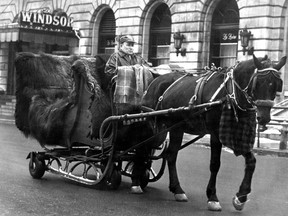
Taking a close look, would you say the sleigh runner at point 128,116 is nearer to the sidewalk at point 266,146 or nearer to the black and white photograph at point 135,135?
the black and white photograph at point 135,135

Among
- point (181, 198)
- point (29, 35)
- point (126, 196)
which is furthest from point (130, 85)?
point (29, 35)

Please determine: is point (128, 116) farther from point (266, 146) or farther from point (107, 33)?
point (107, 33)

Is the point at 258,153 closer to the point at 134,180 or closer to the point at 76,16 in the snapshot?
the point at 134,180

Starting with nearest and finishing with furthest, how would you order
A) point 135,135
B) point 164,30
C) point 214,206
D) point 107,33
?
point 214,206
point 135,135
point 164,30
point 107,33

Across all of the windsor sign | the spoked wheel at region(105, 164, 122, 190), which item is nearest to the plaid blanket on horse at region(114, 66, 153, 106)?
the spoked wheel at region(105, 164, 122, 190)

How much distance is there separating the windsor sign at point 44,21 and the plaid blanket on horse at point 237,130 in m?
26.9

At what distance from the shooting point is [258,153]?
18500mm

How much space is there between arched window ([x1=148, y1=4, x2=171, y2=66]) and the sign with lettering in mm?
3585

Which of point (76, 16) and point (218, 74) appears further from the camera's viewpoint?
point (76, 16)

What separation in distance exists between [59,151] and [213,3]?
20.0 meters

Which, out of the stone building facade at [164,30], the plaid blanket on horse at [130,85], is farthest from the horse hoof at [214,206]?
the stone building facade at [164,30]

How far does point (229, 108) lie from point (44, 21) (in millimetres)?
27364

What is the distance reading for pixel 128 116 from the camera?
364 inches

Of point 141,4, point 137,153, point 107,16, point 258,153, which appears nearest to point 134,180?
point 137,153
